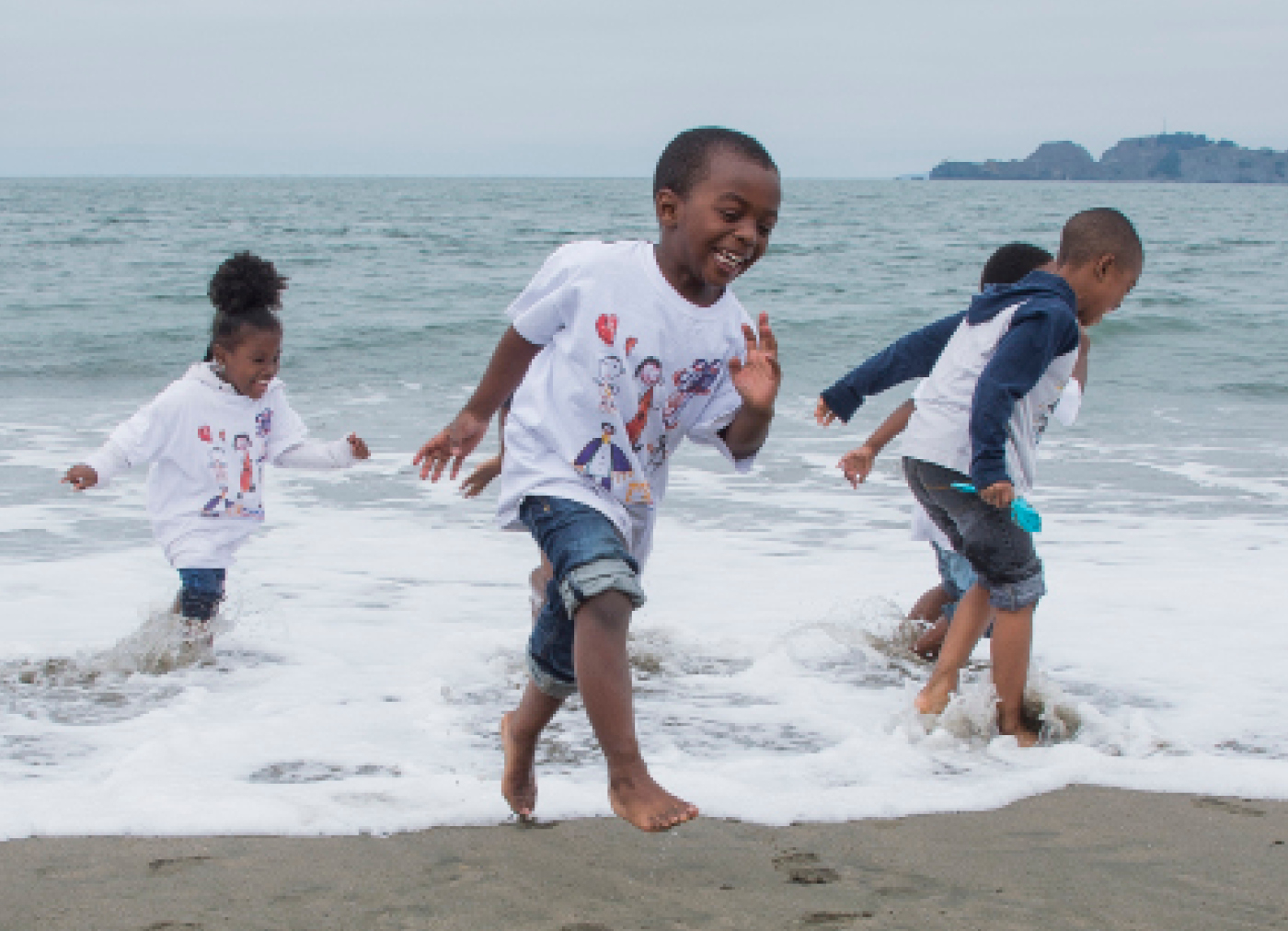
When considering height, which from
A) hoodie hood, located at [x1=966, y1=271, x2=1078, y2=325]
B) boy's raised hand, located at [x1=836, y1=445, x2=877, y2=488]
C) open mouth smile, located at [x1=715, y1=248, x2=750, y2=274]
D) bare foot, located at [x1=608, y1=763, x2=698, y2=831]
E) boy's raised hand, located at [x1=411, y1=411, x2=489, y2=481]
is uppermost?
open mouth smile, located at [x1=715, y1=248, x2=750, y2=274]

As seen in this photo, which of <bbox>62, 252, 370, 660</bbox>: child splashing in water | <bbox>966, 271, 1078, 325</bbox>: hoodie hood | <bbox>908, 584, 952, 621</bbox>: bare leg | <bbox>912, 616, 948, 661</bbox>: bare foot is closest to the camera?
<bbox>966, 271, 1078, 325</bbox>: hoodie hood

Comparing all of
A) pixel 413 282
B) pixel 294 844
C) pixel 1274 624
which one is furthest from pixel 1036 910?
pixel 413 282

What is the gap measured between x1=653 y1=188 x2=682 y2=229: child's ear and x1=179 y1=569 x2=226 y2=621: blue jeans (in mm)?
2393

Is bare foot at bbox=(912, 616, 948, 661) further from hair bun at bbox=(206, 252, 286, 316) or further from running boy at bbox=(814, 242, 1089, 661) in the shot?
hair bun at bbox=(206, 252, 286, 316)

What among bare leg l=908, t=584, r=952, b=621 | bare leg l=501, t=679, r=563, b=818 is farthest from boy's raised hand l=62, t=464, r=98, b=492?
bare leg l=908, t=584, r=952, b=621

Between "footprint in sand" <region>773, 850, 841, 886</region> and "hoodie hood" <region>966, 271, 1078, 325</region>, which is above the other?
"hoodie hood" <region>966, 271, 1078, 325</region>

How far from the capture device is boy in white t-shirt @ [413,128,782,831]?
2771mm

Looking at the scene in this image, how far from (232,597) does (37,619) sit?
2.32 ft

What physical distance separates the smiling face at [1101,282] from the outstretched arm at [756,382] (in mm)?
1297

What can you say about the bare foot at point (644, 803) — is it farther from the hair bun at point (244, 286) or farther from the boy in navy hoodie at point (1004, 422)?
the hair bun at point (244, 286)

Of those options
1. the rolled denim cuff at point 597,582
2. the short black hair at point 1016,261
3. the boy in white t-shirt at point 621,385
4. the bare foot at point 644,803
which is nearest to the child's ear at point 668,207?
the boy in white t-shirt at point 621,385

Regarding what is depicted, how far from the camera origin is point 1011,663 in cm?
397

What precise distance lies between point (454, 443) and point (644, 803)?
91cm

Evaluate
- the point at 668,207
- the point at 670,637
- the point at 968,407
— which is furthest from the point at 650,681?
the point at 668,207
